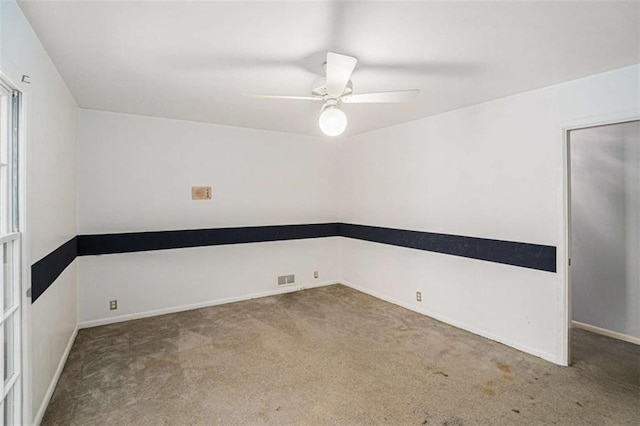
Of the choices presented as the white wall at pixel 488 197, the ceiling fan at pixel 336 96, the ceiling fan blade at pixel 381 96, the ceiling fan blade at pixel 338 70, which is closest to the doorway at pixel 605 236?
the white wall at pixel 488 197

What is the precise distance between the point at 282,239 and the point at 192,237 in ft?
4.12

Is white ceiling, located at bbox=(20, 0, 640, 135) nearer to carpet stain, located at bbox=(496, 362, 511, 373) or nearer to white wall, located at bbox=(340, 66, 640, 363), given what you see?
white wall, located at bbox=(340, 66, 640, 363)

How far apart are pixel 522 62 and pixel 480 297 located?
88.4 inches

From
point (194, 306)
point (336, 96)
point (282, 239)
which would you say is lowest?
point (194, 306)

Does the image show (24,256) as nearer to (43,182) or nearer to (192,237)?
(43,182)

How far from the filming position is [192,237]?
4.13 meters

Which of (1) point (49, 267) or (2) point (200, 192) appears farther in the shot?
(2) point (200, 192)

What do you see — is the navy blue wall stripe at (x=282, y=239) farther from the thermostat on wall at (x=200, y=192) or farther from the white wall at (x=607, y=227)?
the white wall at (x=607, y=227)

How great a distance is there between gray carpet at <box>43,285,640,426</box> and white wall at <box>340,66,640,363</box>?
0.32 metres

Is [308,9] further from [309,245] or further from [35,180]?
[309,245]

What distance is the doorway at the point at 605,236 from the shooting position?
128 inches

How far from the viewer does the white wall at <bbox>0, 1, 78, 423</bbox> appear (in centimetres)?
176

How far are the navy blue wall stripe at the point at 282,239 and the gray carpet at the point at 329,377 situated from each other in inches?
33.1

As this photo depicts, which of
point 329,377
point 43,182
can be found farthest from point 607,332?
point 43,182
